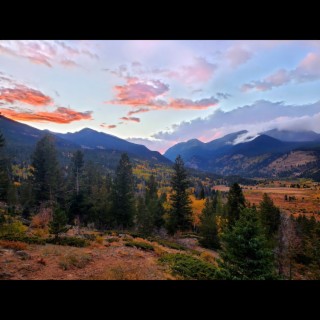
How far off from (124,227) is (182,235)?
412 inches

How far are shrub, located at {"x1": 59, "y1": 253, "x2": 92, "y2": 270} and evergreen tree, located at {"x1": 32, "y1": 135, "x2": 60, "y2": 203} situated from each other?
25.2m

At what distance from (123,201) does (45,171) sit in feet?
45.1

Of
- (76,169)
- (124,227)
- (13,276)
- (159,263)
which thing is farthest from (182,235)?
(13,276)

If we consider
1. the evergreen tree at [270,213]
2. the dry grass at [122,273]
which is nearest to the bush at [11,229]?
the dry grass at [122,273]

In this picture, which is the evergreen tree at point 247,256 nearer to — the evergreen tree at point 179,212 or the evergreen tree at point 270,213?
the evergreen tree at point 179,212

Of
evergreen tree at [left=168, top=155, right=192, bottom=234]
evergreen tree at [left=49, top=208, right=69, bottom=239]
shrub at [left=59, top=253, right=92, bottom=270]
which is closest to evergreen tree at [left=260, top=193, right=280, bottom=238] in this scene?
evergreen tree at [left=168, top=155, right=192, bottom=234]

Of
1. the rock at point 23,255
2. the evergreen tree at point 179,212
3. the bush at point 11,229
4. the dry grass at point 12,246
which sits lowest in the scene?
the evergreen tree at point 179,212

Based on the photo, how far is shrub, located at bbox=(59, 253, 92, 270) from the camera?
10047 mm

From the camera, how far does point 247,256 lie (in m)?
11.1

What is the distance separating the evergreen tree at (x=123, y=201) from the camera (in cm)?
3597

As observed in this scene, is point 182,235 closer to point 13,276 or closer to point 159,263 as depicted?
point 159,263

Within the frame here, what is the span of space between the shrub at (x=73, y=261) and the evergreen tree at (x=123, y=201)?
80.2ft
